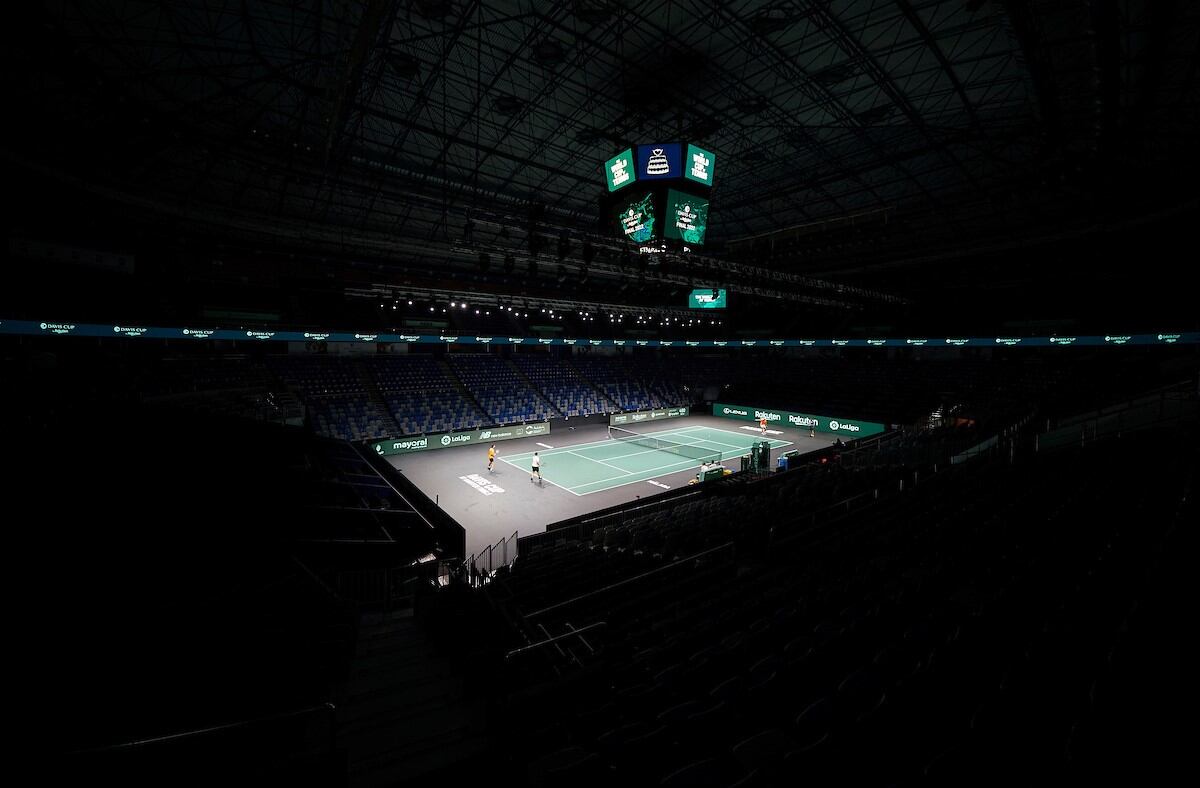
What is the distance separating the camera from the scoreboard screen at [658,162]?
13719 mm

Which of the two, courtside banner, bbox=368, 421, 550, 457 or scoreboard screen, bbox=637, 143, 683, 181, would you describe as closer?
scoreboard screen, bbox=637, 143, 683, 181


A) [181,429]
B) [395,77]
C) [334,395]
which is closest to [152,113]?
[395,77]

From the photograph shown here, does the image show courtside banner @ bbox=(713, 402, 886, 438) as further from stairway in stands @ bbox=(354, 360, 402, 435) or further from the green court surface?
stairway in stands @ bbox=(354, 360, 402, 435)

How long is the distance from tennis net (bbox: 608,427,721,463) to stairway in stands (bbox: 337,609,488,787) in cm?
1909

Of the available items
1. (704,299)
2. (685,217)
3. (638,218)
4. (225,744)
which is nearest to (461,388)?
(704,299)

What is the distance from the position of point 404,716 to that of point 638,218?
43.9ft

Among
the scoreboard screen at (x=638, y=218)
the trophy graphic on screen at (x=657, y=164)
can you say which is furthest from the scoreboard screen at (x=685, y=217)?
the trophy graphic on screen at (x=657, y=164)

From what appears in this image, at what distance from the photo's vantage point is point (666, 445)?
1155 inches

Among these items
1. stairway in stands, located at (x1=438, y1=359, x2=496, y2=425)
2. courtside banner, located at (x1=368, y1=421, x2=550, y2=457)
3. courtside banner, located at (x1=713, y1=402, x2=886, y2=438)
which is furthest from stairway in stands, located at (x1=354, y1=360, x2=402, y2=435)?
courtside banner, located at (x1=713, y1=402, x2=886, y2=438)

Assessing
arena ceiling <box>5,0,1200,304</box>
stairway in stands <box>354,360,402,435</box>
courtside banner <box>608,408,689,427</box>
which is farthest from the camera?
courtside banner <box>608,408,689,427</box>

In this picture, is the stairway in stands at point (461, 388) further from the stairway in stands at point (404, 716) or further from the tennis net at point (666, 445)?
the stairway in stands at point (404, 716)

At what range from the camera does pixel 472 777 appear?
4.25m

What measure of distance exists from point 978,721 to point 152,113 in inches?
818

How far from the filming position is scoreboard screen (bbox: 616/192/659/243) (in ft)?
46.0
